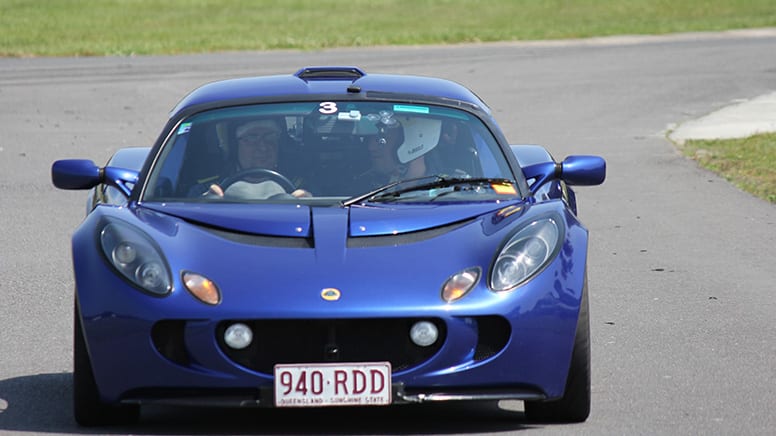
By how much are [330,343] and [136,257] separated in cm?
78

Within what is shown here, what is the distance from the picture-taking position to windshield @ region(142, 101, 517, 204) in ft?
20.3

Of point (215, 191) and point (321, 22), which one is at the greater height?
point (215, 191)

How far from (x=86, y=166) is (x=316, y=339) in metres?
1.87

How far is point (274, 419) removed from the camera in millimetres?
5633

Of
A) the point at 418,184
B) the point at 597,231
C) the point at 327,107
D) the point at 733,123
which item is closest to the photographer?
the point at 418,184

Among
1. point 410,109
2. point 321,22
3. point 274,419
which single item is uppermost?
point 410,109

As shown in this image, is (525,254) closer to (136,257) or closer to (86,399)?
(136,257)

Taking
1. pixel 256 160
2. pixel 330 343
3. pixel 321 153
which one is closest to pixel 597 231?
pixel 321 153

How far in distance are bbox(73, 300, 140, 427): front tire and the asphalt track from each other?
72 millimetres

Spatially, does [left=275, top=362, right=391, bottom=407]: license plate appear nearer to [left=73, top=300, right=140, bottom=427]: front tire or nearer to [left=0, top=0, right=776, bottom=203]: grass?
[left=73, top=300, right=140, bottom=427]: front tire

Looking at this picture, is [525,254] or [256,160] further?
[256,160]

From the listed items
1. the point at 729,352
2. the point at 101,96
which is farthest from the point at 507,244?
the point at 101,96

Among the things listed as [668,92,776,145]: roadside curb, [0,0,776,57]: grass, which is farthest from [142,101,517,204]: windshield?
[0,0,776,57]: grass

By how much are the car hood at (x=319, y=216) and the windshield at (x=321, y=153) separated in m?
0.28
